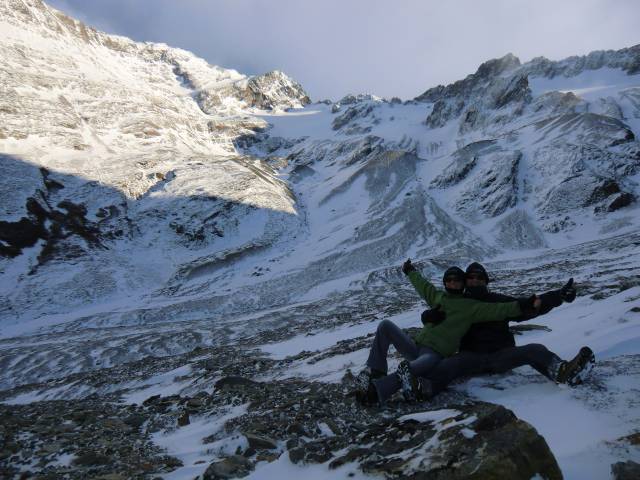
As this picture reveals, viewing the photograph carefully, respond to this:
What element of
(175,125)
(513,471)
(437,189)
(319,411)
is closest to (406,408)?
(319,411)

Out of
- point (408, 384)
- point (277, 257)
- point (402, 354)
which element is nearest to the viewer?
point (408, 384)

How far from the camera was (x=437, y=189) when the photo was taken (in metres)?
77.5

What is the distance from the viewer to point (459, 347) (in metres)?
6.49

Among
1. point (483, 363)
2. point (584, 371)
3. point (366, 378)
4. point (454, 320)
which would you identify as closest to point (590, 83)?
point (483, 363)

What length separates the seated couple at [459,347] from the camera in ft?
19.4

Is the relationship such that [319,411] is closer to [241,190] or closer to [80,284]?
[80,284]

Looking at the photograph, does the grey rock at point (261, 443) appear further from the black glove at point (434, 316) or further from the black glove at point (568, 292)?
the black glove at point (568, 292)

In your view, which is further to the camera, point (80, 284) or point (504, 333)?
point (80, 284)

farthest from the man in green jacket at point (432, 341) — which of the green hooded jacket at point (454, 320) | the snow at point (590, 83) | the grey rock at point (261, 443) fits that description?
the snow at point (590, 83)

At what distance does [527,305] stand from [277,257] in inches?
2137

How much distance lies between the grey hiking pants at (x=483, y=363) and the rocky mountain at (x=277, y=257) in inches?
9.0

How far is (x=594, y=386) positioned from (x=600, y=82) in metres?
136

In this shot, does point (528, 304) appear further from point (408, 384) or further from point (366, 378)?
point (366, 378)

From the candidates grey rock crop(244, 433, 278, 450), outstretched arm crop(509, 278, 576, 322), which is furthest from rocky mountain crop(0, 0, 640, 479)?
outstretched arm crop(509, 278, 576, 322)
